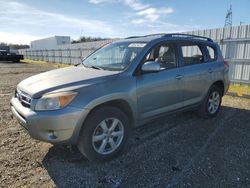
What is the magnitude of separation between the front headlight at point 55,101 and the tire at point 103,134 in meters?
0.40

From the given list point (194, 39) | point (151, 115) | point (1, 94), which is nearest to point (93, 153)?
point (151, 115)

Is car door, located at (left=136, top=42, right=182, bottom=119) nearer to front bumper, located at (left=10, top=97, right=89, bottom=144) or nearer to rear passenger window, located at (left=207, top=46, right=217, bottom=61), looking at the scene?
front bumper, located at (left=10, top=97, right=89, bottom=144)

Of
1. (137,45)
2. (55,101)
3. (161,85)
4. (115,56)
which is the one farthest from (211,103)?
(55,101)

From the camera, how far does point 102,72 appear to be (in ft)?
12.0

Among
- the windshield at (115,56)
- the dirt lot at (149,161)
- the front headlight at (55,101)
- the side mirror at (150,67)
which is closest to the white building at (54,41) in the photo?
the windshield at (115,56)

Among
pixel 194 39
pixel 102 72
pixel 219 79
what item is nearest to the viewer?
pixel 102 72

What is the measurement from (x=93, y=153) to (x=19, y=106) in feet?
4.27

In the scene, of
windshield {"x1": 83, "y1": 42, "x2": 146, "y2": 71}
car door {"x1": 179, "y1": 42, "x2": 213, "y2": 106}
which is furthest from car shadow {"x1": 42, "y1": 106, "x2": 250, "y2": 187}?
windshield {"x1": 83, "y1": 42, "x2": 146, "y2": 71}

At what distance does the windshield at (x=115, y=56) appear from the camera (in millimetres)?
3877

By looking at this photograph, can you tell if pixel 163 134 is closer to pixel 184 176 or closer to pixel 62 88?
pixel 184 176

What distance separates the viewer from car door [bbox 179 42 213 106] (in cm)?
453

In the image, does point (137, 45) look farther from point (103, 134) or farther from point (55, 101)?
point (55, 101)

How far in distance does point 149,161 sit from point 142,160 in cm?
11

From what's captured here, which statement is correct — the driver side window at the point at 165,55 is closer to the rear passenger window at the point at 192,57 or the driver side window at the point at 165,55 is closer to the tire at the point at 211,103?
the rear passenger window at the point at 192,57
